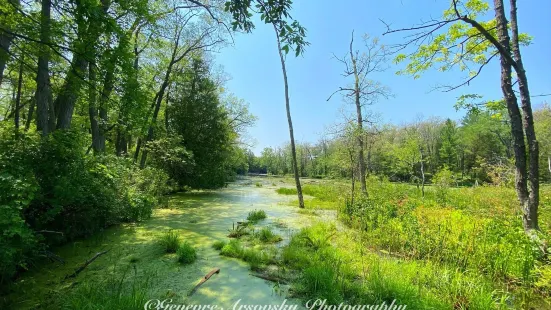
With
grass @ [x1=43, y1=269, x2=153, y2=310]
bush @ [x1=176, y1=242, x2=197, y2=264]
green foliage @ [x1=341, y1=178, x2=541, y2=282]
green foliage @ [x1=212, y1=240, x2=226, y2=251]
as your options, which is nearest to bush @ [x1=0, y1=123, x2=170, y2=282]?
grass @ [x1=43, y1=269, x2=153, y2=310]

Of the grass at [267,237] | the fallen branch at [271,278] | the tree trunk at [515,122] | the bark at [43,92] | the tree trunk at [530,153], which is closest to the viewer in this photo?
the fallen branch at [271,278]

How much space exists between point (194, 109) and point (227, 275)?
39.9 feet

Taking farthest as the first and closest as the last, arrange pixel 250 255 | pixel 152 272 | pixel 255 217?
1. pixel 255 217
2. pixel 250 255
3. pixel 152 272

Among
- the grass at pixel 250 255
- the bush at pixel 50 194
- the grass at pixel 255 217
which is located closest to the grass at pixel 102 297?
the bush at pixel 50 194

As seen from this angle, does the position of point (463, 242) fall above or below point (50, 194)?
below

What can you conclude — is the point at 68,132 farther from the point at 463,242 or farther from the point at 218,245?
the point at 463,242

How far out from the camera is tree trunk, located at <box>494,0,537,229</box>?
141 inches

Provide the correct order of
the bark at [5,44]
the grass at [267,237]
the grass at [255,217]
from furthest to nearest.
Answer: the grass at [255,217] < the grass at [267,237] < the bark at [5,44]

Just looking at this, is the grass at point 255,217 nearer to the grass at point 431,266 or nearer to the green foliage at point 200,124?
the grass at point 431,266

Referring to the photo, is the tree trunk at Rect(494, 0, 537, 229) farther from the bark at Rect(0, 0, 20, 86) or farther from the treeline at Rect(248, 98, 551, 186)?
the bark at Rect(0, 0, 20, 86)

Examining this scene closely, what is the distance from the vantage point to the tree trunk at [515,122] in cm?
359

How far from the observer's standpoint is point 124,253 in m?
4.21

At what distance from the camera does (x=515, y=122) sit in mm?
3617

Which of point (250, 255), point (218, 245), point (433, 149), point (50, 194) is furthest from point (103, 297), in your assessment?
point (433, 149)
